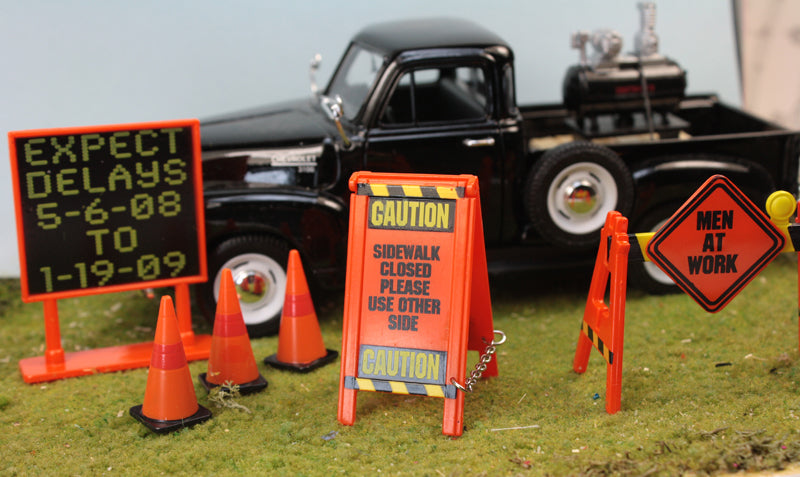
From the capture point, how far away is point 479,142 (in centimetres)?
561

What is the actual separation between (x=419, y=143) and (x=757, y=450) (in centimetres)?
280

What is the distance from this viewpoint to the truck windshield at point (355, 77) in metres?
5.78

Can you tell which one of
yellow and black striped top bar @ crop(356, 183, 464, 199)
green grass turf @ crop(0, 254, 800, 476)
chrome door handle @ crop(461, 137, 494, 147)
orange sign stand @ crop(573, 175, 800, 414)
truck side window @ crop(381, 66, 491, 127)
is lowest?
green grass turf @ crop(0, 254, 800, 476)

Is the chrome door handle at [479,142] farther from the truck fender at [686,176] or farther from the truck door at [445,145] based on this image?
the truck fender at [686,176]

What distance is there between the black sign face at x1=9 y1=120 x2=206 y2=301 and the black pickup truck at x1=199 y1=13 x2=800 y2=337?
0.38m

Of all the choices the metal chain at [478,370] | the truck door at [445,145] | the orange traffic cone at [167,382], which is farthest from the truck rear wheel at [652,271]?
the orange traffic cone at [167,382]

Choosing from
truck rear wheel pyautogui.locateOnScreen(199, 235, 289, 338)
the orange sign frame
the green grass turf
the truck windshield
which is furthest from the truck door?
the orange sign frame

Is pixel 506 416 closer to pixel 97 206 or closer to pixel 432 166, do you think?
pixel 432 166

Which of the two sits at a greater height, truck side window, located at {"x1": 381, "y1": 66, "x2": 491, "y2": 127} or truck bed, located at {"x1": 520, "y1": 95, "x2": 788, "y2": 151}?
truck side window, located at {"x1": 381, "y1": 66, "x2": 491, "y2": 127}

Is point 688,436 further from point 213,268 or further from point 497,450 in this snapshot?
point 213,268

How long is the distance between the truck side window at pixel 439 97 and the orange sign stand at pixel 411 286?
1.47 metres

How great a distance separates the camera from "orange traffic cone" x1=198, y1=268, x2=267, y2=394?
478cm

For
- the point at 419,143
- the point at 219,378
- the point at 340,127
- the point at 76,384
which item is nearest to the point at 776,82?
the point at 419,143

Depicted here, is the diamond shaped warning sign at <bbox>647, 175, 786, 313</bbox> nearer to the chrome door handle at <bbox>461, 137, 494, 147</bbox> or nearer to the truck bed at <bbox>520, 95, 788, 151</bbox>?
the chrome door handle at <bbox>461, 137, 494, 147</bbox>
